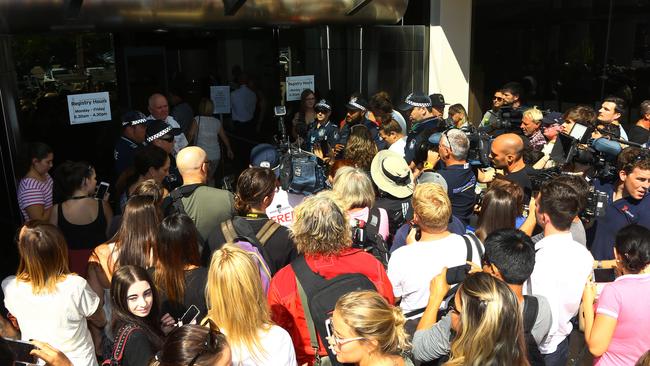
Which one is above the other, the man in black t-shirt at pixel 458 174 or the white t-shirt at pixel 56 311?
the man in black t-shirt at pixel 458 174

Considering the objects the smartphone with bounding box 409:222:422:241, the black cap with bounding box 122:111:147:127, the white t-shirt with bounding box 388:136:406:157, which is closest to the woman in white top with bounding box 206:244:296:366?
the smartphone with bounding box 409:222:422:241

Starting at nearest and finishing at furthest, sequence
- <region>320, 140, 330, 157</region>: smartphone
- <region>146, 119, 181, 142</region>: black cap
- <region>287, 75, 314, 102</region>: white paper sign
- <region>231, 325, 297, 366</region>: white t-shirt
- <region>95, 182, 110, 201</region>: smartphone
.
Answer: <region>231, 325, 297, 366</region>: white t-shirt
<region>95, 182, 110, 201</region>: smartphone
<region>146, 119, 181, 142</region>: black cap
<region>320, 140, 330, 157</region>: smartphone
<region>287, 75, 314, 102</region>: white paper sign

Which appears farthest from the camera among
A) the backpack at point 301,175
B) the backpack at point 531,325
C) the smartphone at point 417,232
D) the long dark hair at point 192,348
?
the backpack at point 301,175

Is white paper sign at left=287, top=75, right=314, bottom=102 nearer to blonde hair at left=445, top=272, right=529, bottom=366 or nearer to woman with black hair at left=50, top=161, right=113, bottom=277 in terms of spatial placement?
woman with black hair at left=50, top=161, right=113, bottom=277

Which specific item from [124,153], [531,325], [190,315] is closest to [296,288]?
[190,315]

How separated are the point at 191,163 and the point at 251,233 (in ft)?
3.67

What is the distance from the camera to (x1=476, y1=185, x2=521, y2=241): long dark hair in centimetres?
405

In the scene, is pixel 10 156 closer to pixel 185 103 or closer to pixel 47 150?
pixel 47 150

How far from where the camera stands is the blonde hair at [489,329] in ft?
8.27

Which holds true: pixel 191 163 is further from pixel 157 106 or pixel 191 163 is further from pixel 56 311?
pixel 157 106

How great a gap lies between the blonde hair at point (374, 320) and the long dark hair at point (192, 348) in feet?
1.77

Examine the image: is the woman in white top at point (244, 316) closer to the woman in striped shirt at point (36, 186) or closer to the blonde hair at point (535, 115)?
the woman in striped shirt at point (36, 186)

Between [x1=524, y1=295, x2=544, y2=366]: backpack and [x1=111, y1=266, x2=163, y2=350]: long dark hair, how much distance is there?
1.80 meters

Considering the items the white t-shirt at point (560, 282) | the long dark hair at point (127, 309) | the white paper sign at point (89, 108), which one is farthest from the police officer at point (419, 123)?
the white paper sign at point (89, 108)
